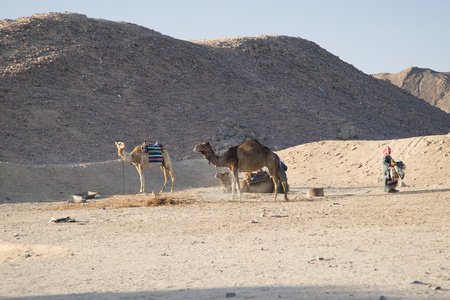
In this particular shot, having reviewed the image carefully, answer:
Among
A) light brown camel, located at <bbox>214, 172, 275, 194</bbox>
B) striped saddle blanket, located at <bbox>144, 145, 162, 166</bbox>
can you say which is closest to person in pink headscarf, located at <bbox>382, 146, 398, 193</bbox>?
light brown camel, located at <bbox>214, 172, 275, 194</bbox>

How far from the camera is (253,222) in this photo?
39.1 ft

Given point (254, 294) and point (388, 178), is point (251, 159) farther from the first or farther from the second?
point (254, 294)

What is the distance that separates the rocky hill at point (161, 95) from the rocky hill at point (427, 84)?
50147mm

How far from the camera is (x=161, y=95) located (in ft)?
156

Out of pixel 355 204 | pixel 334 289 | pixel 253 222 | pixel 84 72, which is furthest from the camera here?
pixel 84 72

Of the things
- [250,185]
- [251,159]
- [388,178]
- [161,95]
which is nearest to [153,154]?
[250,185]

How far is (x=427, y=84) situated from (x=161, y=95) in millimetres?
86828

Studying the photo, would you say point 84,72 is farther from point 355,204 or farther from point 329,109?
point 355,204

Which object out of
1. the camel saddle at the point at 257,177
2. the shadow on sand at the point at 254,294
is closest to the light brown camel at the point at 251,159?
the camel saddle at the point at 257,177

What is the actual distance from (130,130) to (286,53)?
1145 inches

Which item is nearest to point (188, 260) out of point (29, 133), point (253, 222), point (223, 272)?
point (223, 272)

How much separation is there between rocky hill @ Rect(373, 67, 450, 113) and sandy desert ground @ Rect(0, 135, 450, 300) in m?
99.1

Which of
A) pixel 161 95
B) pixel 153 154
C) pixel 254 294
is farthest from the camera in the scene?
pixel 161 95

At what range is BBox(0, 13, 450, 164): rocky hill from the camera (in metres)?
39.2
